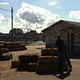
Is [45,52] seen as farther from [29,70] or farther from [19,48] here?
[19,48]

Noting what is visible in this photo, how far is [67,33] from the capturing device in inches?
642

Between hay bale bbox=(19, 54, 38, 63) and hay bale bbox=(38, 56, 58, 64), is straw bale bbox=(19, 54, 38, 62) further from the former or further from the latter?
hay bale bbox=(38, 56, 58, 64)

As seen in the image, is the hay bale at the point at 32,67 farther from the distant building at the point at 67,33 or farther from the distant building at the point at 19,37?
the distant building at the point at 19,37

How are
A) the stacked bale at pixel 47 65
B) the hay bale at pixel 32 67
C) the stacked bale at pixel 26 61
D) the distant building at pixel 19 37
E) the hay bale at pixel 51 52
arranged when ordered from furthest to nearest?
the distant building at pixel 19 37 → the stacked bale at pixel 26 61 → the hay bale at pixel 51 52 → the hay bale at pixel 32 67 → the stacked bale at pixel 47 65

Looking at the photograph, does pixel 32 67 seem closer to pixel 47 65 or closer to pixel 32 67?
pixel 32 67

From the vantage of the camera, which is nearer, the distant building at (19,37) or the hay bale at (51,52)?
the hay bale at (51,52)

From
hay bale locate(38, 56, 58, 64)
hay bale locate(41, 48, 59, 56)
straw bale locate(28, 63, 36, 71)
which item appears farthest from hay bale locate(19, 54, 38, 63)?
hay bale locate(38, 56, 58, 64)

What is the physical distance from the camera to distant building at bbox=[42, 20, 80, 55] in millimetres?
15602

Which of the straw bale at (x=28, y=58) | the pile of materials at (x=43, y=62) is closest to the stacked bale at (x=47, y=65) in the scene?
the pile of materials at (x=43, y=62)

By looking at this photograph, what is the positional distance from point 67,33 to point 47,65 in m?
9.68

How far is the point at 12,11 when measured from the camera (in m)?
38.7

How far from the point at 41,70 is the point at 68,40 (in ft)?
32.2

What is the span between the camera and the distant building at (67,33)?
15.6 metres

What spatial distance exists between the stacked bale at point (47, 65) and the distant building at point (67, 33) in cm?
844
